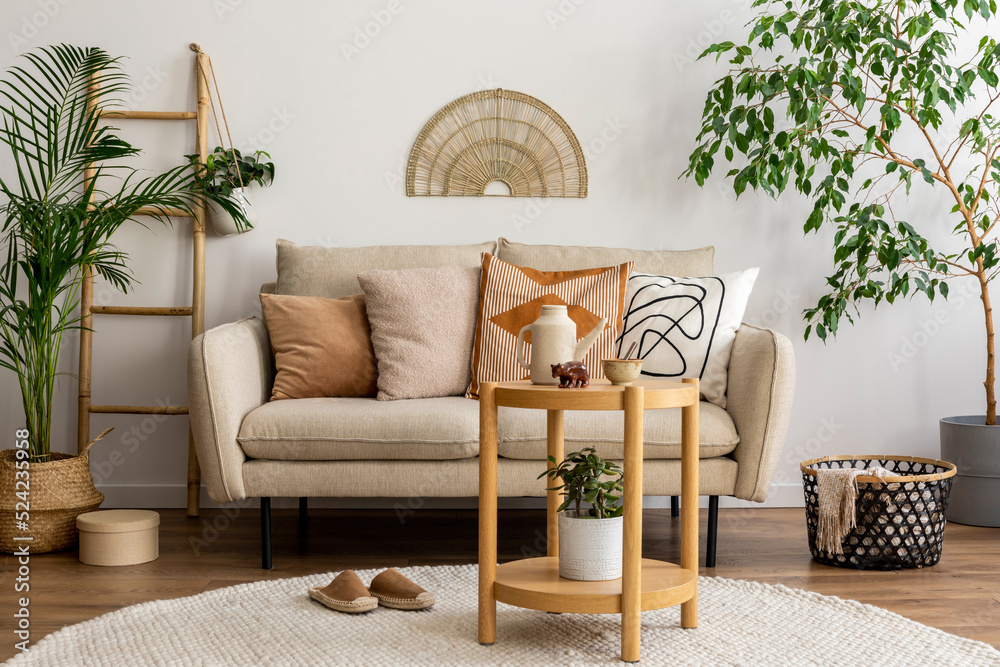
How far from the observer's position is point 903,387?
3.07 meters

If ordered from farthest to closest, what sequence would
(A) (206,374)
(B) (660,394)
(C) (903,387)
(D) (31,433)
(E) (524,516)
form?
(C) (903,387) → (E) (524,516) → (D) (31,433) → (A) (206,374) → (B) (660,394)

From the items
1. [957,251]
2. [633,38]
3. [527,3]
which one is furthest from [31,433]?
[957,251]

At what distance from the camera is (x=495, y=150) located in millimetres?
3004

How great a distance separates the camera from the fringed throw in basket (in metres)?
2.34

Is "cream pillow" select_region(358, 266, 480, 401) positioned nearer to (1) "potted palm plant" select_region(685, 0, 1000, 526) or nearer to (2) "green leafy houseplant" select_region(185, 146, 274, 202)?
(2) "green leafy houseplant" select_region(185, 146, 274, 202)

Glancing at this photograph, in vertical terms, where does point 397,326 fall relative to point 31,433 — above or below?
above

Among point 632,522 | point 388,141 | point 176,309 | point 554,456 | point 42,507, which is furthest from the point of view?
point 388,141

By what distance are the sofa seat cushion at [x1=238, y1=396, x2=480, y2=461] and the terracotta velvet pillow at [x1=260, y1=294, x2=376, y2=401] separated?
0.94 feet

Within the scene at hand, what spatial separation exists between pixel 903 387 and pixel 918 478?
99cm

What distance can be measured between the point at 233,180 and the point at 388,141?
0.56 metres

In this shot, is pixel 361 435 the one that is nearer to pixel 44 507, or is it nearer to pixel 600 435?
pixel 600 435

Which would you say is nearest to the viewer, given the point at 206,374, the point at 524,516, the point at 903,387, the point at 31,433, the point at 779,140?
the point at 206,374

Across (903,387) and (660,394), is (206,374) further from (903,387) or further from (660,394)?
(903,387)

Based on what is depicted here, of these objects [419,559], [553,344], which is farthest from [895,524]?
[419,559]
